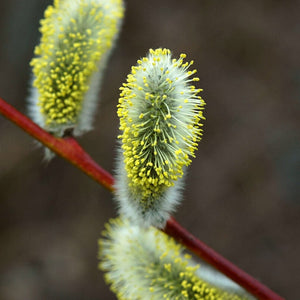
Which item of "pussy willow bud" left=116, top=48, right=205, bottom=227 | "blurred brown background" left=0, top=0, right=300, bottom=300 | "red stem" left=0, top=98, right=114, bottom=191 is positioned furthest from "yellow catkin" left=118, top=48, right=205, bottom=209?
"blurred brown background" left=0, top=0, right=300, bottom=300

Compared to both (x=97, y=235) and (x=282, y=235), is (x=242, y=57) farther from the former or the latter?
(x=97, y=235)

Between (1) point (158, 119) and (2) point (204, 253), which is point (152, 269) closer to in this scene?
(2) point (204, 253)

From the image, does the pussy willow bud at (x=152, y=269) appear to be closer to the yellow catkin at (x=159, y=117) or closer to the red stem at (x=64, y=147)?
the red stem at (x=64, y=147)

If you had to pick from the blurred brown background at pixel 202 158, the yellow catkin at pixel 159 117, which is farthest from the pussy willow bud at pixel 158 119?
the blurred brown background at pixel 202 158

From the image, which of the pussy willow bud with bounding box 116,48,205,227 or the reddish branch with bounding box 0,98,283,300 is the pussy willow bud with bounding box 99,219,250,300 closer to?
the reddish branch with bounding box 0,98,283,300

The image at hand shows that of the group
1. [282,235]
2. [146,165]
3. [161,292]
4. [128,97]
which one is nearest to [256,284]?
[161,292]

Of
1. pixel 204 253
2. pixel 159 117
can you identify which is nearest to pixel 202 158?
pixel 204 253
